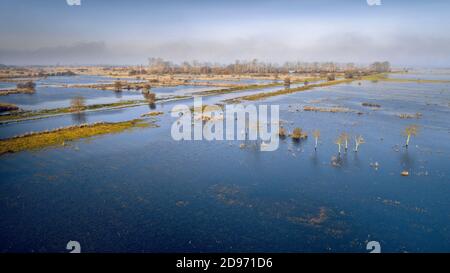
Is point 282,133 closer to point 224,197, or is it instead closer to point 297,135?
point 297,135

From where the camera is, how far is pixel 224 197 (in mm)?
19375

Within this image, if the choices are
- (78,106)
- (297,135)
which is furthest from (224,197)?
(78,106)

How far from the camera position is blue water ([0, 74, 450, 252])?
49.4ft

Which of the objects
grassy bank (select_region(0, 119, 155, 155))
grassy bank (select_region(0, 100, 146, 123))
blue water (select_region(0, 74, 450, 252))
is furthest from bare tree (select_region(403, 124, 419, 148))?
grassy bank (select_region(0, 100, 146, 123))

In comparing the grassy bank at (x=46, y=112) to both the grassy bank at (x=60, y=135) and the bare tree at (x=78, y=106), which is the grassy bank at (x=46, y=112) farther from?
the grassy bank at (x=60, y=135)

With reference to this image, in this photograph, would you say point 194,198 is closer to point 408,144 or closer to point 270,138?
point 270,138

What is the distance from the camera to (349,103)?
5528 cm

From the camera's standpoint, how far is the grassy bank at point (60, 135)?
93.0ft

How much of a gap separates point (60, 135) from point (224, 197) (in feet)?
72.0

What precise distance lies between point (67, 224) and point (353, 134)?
28.6 metres

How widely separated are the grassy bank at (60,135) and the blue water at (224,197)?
180cm

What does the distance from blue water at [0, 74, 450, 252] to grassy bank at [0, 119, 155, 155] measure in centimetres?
180

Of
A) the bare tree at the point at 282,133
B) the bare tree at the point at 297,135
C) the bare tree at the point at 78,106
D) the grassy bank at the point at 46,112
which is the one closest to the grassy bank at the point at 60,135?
the grassy bank at the point at 46,112

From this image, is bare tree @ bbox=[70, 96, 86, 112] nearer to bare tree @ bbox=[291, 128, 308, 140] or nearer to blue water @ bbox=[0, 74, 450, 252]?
blue water @ bbox=[0, 74, 450, 252]
